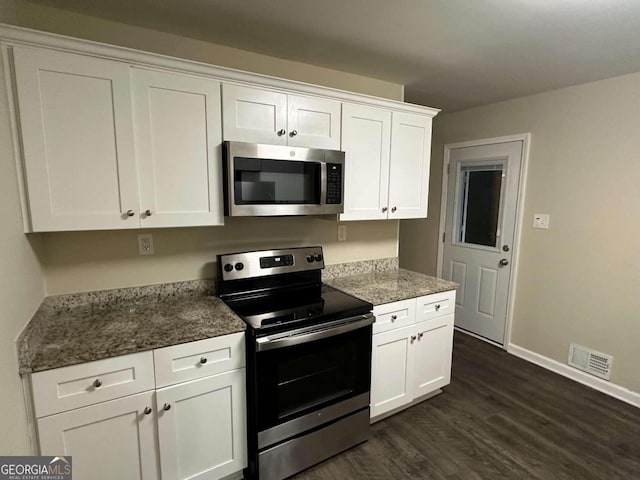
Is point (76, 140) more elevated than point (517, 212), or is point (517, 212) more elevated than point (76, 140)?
point (76, 140)

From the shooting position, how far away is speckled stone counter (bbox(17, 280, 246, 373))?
1347mm

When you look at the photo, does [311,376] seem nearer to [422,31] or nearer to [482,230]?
[422,31]

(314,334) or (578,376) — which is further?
(578,376)

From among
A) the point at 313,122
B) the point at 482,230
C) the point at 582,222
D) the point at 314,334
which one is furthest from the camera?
the point at 482,230

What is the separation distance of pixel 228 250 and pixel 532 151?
287cm

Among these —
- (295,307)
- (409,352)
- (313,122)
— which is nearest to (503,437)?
(409,352)

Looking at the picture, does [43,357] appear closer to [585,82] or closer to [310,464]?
[310,464]

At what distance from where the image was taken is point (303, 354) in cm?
179

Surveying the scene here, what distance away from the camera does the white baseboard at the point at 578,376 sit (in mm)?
2568

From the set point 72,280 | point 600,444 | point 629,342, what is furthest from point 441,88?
point 72,280

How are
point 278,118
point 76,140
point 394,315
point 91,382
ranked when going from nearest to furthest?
point 91,382 < point 76,140 < point 278,118 < point 394,315

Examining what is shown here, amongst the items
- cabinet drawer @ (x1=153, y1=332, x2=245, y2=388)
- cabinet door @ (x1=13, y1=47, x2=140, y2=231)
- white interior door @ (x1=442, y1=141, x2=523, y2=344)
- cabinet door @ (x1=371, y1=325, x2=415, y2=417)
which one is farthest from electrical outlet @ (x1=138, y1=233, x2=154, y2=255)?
white interior door @ (x1=442, y1=141, x2=523, y2=344)

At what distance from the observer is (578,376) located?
2.86m
